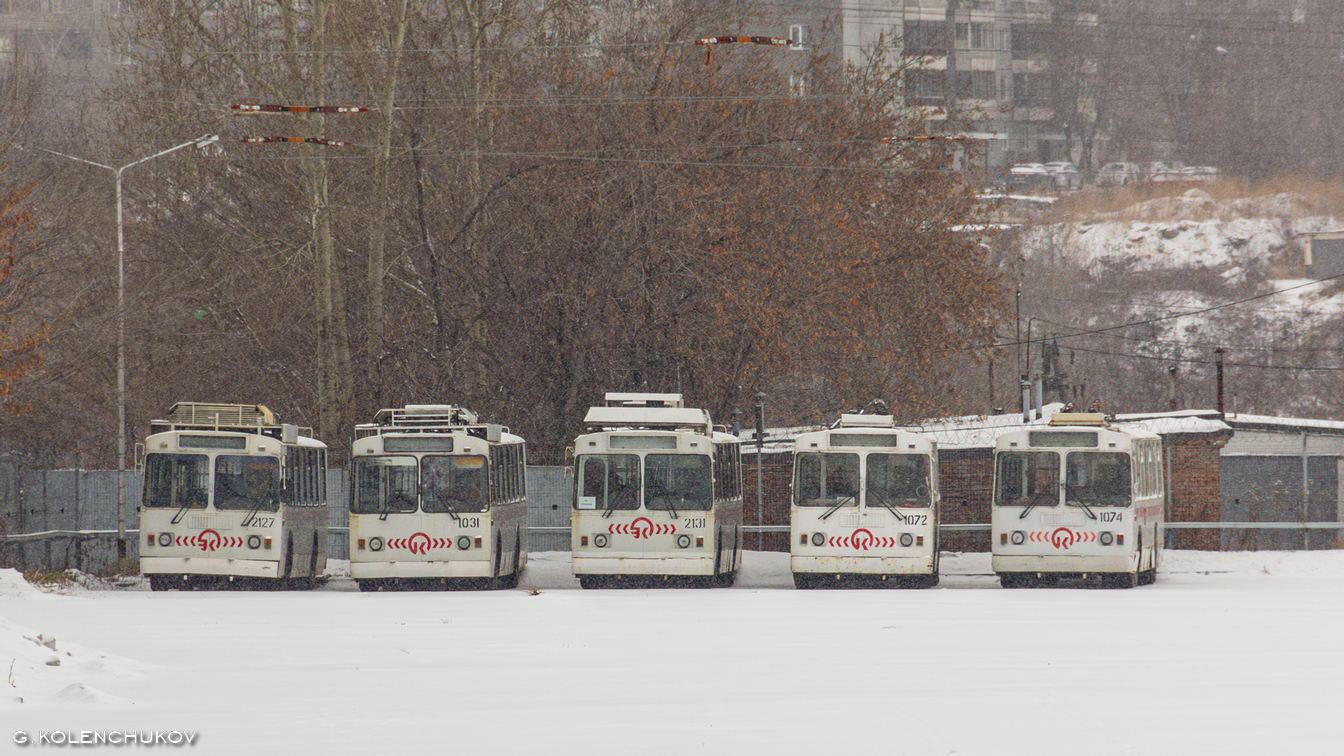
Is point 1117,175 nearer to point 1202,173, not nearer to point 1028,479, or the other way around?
point 1202,173

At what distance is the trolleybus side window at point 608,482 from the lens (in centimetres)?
2469

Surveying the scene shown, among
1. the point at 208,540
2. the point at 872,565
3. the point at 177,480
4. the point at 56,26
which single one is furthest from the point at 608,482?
the point at 56,26

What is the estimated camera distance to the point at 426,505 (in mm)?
24500

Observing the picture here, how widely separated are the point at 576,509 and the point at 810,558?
11.8 ft

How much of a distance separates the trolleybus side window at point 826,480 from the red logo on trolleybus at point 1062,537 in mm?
2831

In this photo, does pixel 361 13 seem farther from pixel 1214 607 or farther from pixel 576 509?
pixel 1214 607

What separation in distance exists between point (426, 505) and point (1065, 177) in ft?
333

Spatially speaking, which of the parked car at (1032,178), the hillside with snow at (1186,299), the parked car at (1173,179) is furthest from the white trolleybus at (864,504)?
the parked car at (1173,179)

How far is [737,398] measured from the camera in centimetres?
4016

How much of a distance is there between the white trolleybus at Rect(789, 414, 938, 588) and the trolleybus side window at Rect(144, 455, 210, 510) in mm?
8936

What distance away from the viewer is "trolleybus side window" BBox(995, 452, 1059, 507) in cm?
2473

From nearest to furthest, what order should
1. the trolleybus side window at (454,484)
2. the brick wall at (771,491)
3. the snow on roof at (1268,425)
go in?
the trolleybus side window at (454,484) < the brick wall at (771,491) < the snow on roof at (1268,425)

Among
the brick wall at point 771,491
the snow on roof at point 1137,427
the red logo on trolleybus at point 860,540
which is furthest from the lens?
the brick wall at point 771,491

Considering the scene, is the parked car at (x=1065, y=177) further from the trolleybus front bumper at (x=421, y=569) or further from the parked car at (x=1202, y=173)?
the trolleybus front bumper at (x=421, y=569)
